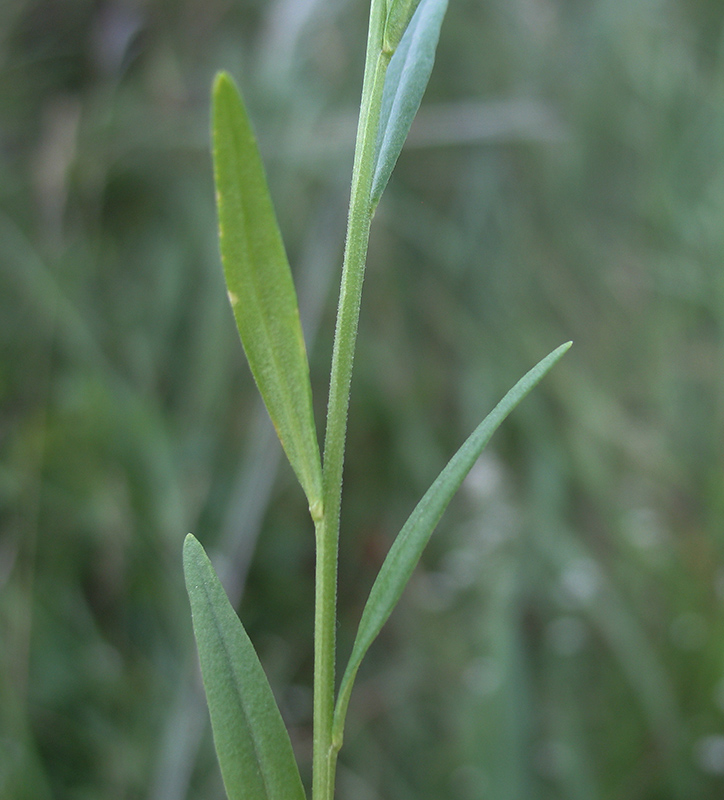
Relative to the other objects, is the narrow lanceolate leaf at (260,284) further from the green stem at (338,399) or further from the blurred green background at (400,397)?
the blurred green background at (400,397)

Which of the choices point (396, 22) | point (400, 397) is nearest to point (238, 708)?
point (396, 22)

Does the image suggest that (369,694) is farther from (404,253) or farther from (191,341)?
(404,253)

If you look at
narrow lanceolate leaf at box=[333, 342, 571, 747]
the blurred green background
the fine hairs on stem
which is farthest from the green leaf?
the blurred green background

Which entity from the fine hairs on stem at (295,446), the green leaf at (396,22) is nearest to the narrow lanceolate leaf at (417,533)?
the fine hairs on stem at (295,446)

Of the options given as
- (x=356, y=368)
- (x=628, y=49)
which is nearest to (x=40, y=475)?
(x=356, y=368)

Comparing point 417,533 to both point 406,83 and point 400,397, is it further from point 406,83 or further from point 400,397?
point 400,397
